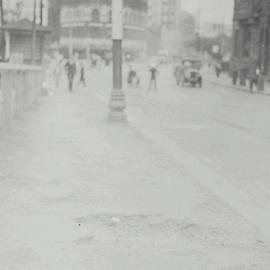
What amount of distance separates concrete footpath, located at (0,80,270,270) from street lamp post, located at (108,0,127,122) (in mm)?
5707

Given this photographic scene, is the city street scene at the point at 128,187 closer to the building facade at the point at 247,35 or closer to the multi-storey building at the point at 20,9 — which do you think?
the multi-storey building at the point at 20,9

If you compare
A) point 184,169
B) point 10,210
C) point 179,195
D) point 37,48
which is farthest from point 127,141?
point 37,48

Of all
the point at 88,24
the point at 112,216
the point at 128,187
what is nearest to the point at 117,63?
the point at 128,187

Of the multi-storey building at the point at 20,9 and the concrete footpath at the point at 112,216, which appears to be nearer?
the concrete footpath at the point at 112,216

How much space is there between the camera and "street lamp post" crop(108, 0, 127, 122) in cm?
1827

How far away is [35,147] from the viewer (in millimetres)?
12820

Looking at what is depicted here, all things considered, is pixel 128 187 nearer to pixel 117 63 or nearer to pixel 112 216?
pixel 112 216

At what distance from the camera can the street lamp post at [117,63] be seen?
1827 cm

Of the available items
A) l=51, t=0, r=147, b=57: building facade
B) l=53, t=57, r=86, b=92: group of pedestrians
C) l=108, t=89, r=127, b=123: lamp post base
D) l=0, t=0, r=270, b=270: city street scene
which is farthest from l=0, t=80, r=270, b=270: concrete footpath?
l=51, t=0, r=147, b=57: building facade

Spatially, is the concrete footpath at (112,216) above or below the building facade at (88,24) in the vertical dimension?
below

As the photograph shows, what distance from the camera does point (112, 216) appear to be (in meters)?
7.36

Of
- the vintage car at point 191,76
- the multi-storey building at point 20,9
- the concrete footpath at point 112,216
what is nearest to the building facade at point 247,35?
the vintage car at point 191,76

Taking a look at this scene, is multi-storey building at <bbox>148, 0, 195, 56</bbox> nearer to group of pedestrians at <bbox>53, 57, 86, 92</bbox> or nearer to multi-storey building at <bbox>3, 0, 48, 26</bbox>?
multi-storey building at <bbox>3, 0, 48, 26</bbox>

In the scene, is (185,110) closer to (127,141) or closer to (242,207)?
(127,141)
